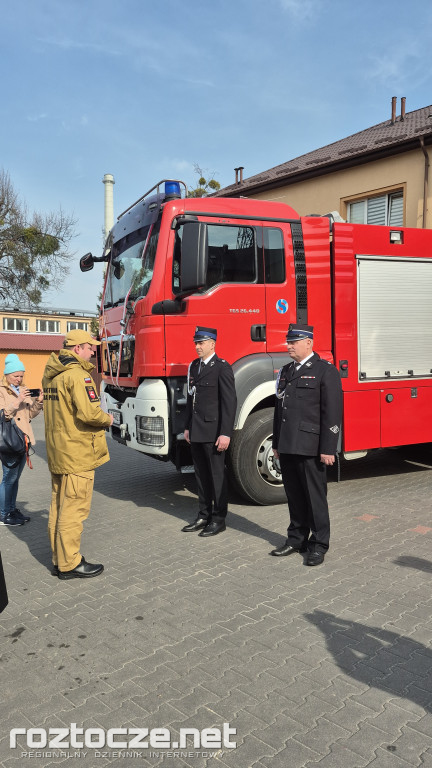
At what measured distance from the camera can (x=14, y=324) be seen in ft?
143

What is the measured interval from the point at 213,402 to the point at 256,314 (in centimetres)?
125

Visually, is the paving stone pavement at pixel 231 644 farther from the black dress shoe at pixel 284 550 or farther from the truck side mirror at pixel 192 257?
the truck side mirror at pixel 192 257

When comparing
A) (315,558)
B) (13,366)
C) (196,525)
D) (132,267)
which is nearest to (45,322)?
(132,267)

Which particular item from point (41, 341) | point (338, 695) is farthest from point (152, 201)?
point (41, 341)

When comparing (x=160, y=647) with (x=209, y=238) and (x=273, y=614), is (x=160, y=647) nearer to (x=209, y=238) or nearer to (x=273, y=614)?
(x=273, y=614)

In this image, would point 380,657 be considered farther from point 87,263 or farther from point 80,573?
Result: point 87,263

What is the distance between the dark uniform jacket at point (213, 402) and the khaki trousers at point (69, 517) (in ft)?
4.03

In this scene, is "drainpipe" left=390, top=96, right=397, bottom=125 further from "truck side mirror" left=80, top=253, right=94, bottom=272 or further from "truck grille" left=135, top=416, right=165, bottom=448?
"truck grille" left=135, top=416, right=165, bottom=448

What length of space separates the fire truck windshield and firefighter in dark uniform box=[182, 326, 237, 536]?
3.38 feet

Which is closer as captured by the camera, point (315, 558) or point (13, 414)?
point (315, 558)

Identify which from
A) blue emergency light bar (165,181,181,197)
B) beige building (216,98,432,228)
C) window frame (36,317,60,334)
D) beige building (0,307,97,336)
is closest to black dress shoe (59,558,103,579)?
blue emergency light bar (165,181,181,197)

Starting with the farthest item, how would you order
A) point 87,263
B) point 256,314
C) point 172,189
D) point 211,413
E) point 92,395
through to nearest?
point 87,263 < point 256,314 < point 172,189 < point 211,413 < point 92,395

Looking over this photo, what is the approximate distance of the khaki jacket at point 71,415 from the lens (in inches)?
166

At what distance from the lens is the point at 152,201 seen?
6129 mm
